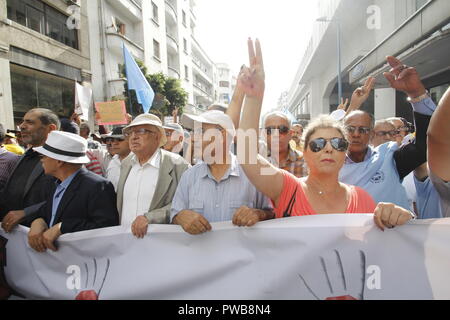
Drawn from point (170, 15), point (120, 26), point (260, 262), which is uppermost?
point (170, 15)

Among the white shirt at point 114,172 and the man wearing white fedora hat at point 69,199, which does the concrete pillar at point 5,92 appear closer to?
the white shirt at point 114,172

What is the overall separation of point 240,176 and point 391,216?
881mm

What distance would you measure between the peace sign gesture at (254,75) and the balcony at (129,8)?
1817cm

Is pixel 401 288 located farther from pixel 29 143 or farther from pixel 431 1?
pixel 431 1

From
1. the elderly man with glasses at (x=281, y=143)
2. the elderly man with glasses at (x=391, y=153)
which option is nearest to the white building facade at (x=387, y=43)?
the elderly man with glasses at (x=281, y=143)

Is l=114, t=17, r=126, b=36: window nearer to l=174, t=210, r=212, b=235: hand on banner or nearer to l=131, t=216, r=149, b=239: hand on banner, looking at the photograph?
l=131, t=216, r=149, b=239: hand on banner

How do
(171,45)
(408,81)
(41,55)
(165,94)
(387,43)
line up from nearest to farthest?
1. (408,81)
2. (387,43)
3. (41,55)
4. (165,94)
5. (171,45)

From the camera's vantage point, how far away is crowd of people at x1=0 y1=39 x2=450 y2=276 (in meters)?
1.62

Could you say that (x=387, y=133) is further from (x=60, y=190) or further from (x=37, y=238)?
(x=37, y=238)

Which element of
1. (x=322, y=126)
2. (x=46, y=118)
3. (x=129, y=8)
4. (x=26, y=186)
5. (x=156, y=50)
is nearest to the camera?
(x=322, y=126)

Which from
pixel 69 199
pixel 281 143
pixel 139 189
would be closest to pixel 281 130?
pixel 281 143

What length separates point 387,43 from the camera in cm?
732

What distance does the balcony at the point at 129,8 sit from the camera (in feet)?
56.1

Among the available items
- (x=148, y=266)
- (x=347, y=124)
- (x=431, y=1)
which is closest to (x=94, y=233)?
(x=148, y=266)
